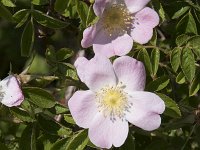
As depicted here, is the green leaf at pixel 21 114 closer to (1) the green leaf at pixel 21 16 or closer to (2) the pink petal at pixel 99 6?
(1) the green leaf at pixel 21 16

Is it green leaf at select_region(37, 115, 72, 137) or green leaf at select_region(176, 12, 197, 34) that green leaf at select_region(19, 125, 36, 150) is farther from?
green leaf at select_region(176, 12, 197, 34)

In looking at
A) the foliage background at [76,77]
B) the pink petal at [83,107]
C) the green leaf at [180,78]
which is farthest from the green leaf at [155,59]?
the pink petal at [83,107]

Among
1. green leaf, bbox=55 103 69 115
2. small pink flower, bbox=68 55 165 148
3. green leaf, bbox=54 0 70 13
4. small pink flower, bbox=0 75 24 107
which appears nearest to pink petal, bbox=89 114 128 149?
small pink flower, bbox=68 55 165 148

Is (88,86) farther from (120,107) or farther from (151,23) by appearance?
(151,23)

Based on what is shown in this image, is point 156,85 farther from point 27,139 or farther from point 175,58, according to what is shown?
point 27,139

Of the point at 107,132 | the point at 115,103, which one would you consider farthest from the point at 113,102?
the point at 107,132

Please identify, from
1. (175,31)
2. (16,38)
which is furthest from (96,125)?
(16,38)
